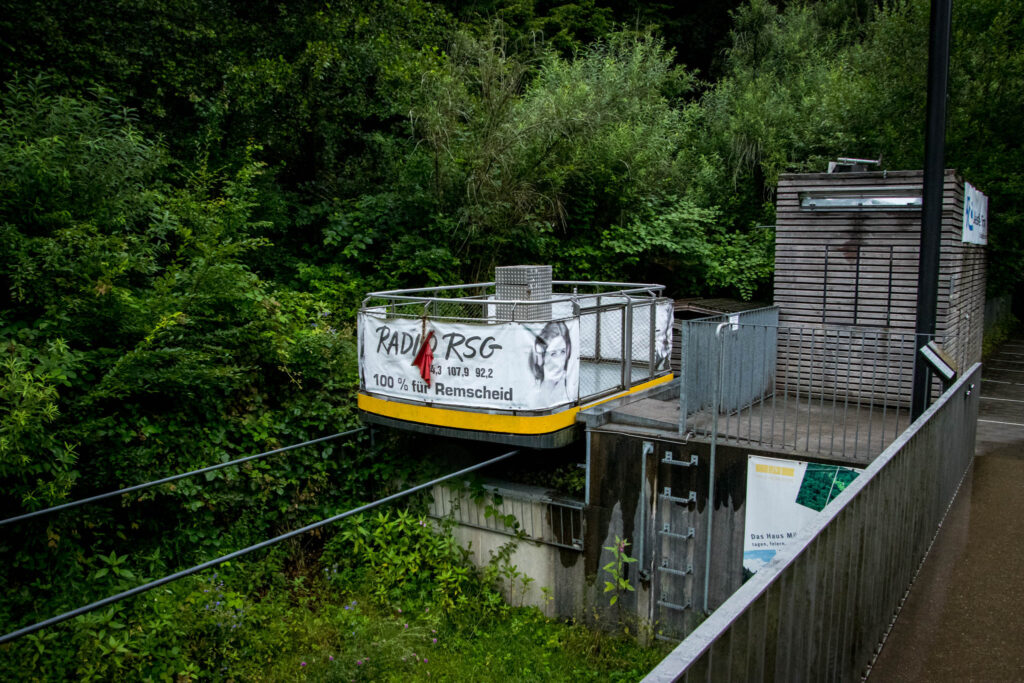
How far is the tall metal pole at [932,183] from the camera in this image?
732 centimetres

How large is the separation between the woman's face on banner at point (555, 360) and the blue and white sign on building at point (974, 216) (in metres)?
6.84

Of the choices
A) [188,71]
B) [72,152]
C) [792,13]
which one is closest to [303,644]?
[72,152]

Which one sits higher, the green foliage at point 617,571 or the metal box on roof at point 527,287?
the metal box on roof at point 527,287

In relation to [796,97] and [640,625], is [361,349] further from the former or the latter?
[796,97]

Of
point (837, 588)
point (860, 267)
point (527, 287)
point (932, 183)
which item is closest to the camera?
point (837, 588)

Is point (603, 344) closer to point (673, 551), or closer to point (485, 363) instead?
point (485, 363)

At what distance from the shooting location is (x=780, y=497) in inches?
336

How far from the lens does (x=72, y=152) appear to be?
34.8 feet

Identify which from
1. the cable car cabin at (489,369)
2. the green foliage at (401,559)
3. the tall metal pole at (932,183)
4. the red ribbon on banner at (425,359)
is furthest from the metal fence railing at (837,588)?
the green foliage at (401,559)

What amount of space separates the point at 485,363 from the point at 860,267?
6134mm

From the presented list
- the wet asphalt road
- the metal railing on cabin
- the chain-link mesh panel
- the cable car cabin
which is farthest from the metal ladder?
the wet asphalt road

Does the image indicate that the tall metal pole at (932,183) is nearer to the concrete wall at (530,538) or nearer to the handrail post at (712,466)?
the handrail post at (712,466)

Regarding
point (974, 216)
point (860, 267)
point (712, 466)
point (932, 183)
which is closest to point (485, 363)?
point (712, 466)

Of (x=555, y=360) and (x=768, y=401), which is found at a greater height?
(x=555, y=360)
